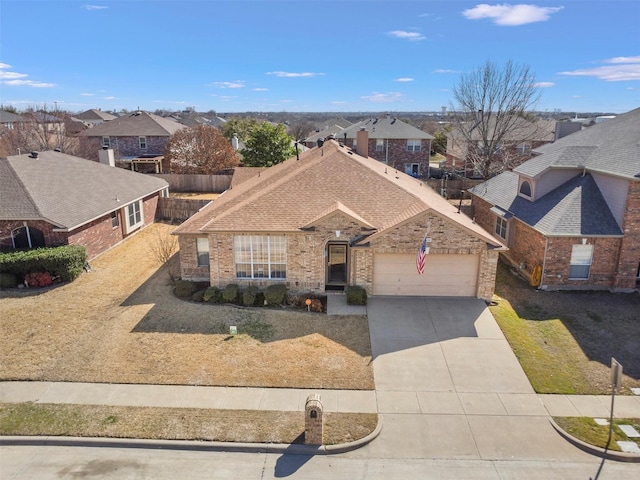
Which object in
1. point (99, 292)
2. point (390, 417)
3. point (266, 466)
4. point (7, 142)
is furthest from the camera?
point (7, 142)

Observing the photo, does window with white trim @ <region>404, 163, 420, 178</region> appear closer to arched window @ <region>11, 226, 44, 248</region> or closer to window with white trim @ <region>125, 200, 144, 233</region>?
window with white trim @ <region>125, 200, 144, 233</region>

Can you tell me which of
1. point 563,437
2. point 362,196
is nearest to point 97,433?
point 563,437

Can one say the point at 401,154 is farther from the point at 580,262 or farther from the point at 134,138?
the point at 580,262

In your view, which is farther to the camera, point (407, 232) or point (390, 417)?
point (407, 232)

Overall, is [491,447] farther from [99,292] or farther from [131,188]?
[131,188]

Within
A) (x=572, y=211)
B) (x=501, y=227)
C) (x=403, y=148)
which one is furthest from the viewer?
(x=403, y=148)

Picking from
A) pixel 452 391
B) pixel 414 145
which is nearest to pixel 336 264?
pixel 452 391

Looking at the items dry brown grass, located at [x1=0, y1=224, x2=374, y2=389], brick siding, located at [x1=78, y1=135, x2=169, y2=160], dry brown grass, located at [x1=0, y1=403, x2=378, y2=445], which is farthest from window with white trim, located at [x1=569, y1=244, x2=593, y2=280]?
brick siding, located at [x1=78, y1=135, x2=169, y2=160]
